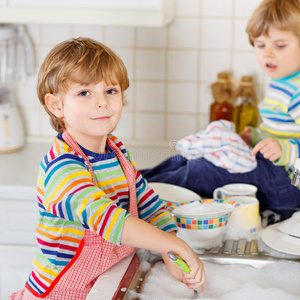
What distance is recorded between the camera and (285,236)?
1209 mm

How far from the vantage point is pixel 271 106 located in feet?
4.97

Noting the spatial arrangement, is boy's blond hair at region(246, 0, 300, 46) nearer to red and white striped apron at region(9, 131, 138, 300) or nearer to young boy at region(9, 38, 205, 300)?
young boy at region(9, 38, 205, 300)

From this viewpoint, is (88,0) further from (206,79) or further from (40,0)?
(206,79)

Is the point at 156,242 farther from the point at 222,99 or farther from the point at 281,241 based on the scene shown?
the point at 222,99

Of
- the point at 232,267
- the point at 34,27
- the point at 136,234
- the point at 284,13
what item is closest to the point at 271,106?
the point at 284,13

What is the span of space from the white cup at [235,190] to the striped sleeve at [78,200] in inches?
17.7

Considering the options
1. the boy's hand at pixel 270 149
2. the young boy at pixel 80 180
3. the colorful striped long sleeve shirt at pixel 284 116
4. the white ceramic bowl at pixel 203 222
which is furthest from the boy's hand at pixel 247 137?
the young boy at pixel 80 180

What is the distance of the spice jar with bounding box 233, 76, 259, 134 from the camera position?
6.05 feet

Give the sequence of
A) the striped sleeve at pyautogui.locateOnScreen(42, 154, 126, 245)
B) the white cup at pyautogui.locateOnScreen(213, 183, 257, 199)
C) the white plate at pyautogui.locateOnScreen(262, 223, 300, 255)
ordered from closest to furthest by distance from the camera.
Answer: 1. the striped sleeve at pyautogui.locateOnScreen(42, 154, 126, 245)
2. the white plate at pyautogui.locateOnScreen(262, 223, 300, 255)
3. the white cup at pyautogui.locateOnScreen(213, 183, 257, 199)

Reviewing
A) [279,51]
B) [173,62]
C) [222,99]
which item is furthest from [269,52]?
[173,62]

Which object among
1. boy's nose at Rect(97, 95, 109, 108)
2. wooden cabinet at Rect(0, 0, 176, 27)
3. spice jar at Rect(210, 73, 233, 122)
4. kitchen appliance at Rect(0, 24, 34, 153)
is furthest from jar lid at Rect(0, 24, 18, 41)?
boy's nose at Rect(97, 95, 109, 108)

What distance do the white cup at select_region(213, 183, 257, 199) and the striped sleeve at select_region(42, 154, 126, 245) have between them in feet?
1.47

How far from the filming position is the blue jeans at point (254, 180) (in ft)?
4.65

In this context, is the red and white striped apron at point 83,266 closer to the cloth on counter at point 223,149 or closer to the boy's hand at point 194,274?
the boy's hand at point 194,274
